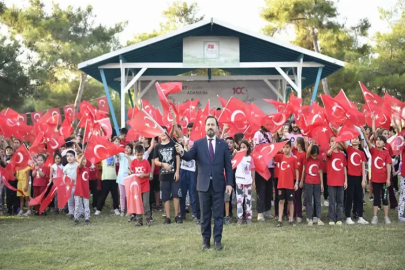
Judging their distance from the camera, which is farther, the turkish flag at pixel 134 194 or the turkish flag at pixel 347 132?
the turkish flag at pixel 134 194

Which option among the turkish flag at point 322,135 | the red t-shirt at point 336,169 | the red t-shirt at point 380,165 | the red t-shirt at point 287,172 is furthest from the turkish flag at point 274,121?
the red t-shirt at point 380,165

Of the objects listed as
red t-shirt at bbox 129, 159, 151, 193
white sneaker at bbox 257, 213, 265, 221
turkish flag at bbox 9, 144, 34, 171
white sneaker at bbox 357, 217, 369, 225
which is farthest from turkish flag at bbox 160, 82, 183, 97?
white sneaker at bbox 357, 217, 369, 225

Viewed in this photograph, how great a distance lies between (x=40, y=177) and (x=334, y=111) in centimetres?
630

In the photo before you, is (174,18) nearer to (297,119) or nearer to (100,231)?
(297,119)

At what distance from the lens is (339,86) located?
89.1 feet

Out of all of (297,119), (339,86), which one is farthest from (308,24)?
(297,119)

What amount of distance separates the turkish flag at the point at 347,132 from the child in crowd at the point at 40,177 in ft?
20.5

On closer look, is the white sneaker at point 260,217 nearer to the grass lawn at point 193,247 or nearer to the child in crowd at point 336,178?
the grass lawn at point 193,247

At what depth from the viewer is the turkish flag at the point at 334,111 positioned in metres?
10.2

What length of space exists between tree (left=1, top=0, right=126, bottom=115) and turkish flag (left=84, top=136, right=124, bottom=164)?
1739 cm

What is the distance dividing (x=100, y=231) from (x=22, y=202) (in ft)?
11.6

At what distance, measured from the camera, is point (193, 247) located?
782 centimetres

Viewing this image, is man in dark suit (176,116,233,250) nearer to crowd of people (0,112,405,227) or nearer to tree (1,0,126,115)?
crowd of people (0,112,405,227)

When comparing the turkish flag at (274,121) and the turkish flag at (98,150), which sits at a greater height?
the turkish flag at (274,121)
